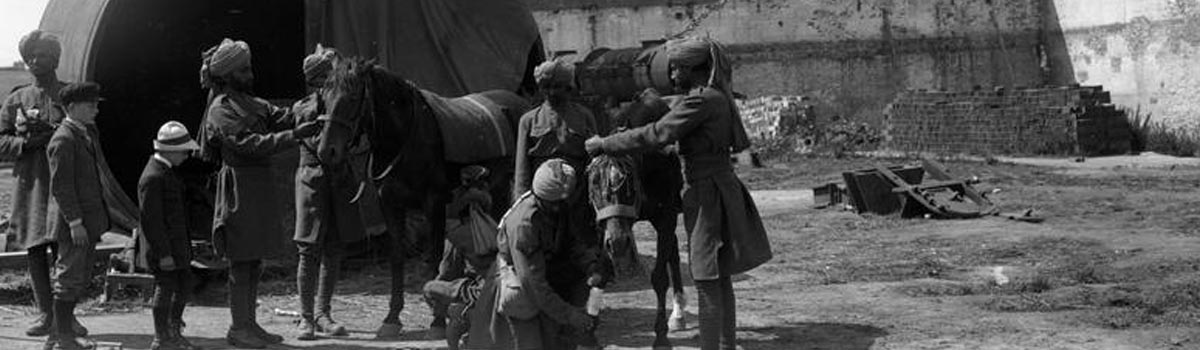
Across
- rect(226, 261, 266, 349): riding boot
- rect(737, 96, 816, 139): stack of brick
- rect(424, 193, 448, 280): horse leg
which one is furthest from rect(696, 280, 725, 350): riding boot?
rect(737, 96, 816, 139): stack of brick

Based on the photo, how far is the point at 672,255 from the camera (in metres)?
8.27

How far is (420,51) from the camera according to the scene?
11961mm

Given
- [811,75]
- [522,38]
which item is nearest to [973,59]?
[811,75]

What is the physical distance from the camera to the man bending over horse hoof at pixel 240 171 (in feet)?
25.1

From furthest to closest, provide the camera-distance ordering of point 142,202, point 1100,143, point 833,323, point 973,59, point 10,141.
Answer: point 973,59 → point 1100,143 → point 833,323 → point 10,141 → point 142,202

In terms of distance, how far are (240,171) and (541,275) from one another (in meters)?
2.54

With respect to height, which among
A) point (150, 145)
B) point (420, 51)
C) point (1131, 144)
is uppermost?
point (420, 51)

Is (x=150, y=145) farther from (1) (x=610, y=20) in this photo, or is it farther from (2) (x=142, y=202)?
(1) (x=610, y=20)

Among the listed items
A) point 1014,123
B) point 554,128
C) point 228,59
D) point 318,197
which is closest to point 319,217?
point 318,197

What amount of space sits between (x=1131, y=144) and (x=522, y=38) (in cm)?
1717

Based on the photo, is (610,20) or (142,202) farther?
(610,20)

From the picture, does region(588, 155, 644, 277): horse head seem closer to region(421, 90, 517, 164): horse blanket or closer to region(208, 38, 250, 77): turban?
region(208, 38, 250, 77): turban

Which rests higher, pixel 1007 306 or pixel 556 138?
pixel 556 138

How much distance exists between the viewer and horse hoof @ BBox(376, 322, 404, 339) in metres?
8.35
